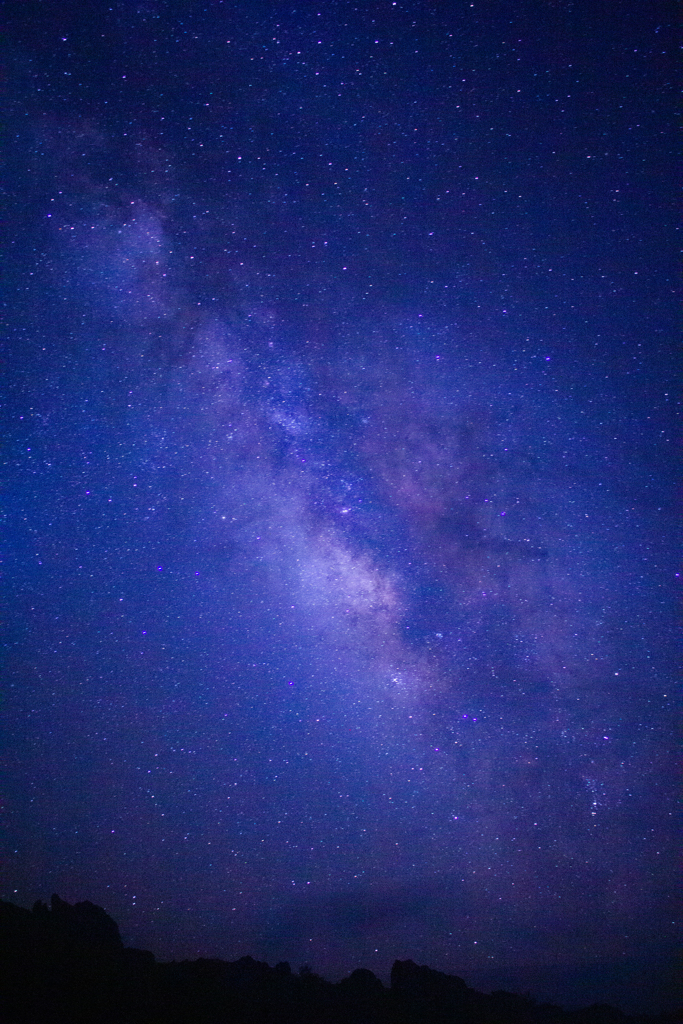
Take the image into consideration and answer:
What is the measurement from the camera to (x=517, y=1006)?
103ft

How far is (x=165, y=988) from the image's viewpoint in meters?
21.9

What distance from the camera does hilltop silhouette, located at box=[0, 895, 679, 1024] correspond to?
755 inches

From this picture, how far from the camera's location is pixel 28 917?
21656 mm

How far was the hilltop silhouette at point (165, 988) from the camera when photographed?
1917 centimetres

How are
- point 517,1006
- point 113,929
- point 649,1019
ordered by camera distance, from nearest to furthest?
point 113,929 < point 517,1006 < point 649,1019

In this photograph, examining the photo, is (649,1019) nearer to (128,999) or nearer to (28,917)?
(128,999)

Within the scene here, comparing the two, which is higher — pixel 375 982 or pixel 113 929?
pixel 113 929

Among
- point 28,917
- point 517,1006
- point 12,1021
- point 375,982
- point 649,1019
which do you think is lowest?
point 649,1019

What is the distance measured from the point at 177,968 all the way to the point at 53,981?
236 inches

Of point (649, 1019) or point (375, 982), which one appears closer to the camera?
point (375, 982)

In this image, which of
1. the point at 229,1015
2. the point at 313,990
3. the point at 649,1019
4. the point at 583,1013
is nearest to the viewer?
the point at 229,1015

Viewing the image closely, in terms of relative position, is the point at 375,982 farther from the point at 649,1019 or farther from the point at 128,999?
the point at 649,1019

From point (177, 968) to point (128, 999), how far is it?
340cm

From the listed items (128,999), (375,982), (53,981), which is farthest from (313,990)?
(53,981)
